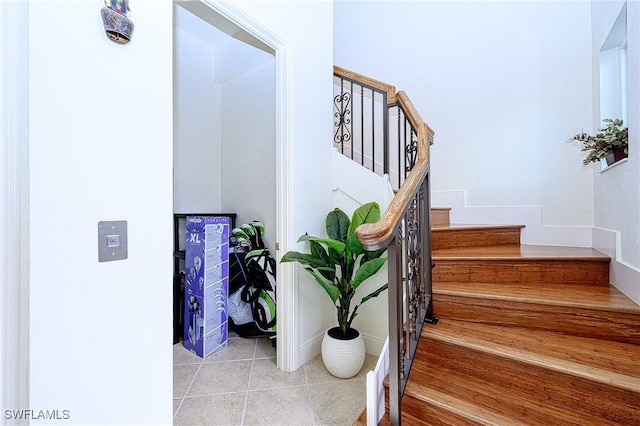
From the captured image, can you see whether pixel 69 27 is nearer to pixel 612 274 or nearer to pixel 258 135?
pixel 258 135

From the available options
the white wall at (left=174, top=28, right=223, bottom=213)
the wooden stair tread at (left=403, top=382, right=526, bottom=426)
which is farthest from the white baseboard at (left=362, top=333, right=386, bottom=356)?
the white wall at (left=174, top=28, right=223, bottom=213)

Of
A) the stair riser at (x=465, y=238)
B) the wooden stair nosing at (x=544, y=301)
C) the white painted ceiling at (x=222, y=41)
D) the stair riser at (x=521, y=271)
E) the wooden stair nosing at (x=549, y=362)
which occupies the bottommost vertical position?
the wooden stair nosing at (x=549, y=362)

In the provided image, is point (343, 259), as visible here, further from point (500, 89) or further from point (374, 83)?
point (500, 89)

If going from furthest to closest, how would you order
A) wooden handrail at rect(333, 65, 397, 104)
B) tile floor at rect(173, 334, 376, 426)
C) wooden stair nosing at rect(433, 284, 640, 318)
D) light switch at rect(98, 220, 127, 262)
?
wooden handrail at rect(333, 65, 397, 104) → tile floor at rect(173, 334, 376, 426) → wooden stair nosing at rect(433, 284, 640, 318) → light switch at rect(98, 220, 127, 262)

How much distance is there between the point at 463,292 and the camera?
5.12 feet

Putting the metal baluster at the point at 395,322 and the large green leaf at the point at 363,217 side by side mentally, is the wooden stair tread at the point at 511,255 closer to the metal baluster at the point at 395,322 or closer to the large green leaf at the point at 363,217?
the large green leaf at the point at 363,217

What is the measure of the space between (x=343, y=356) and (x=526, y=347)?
107 cm

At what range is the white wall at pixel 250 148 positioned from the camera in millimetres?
3023

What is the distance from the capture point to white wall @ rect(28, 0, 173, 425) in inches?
32.6

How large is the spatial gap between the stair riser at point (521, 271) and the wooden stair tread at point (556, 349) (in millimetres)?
368

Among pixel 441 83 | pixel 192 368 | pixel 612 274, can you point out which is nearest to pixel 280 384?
pixel 192 368

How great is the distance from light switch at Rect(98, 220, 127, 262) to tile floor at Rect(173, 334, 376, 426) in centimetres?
116

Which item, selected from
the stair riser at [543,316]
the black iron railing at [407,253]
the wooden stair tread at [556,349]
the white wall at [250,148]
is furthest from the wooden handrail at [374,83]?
the wooden stair tread at [556,349]

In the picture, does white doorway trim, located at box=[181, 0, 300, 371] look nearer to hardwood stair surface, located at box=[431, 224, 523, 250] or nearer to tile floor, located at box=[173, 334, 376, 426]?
tile floor, located at box=[173, 334, 376, 426]
